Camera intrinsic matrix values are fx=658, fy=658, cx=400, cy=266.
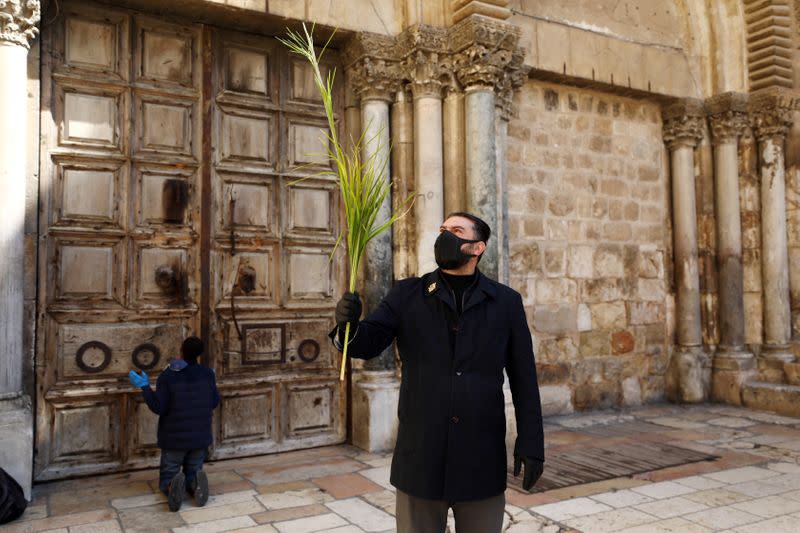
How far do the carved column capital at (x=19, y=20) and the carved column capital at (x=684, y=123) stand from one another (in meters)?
6.83

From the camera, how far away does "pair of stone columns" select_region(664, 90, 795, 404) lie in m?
7.89

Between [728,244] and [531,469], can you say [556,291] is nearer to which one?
[728,244]

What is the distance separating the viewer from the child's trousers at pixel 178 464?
423 cm

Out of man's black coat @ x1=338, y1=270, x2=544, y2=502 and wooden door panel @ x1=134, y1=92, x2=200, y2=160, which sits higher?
wooden door panel @ x1=134, y1=92, x2=200, y2=160

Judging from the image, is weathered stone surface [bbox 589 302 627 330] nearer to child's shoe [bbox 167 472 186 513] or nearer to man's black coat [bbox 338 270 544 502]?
child's shoe [bbox 167 472 186 513]

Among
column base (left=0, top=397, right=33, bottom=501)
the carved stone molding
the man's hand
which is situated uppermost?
the carved stone molding

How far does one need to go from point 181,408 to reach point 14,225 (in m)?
1.63

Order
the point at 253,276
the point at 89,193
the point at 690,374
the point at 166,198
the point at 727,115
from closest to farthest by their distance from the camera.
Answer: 1. the point at 89,193
2. the point at 166,198
3. the point at 253,276
4. the point at 690,374
5. the point at 727,115

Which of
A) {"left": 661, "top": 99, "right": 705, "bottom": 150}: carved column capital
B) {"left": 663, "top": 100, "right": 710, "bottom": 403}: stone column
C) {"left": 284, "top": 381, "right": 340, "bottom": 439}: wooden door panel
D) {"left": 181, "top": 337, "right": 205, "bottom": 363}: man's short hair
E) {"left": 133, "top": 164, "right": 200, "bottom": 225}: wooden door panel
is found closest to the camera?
{"left": 181, "top": 337, "right": 205, "bottom": 363}: man's short hair

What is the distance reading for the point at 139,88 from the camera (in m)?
5.21

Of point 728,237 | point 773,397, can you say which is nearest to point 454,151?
point 728,237

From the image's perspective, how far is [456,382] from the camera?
2.44 m

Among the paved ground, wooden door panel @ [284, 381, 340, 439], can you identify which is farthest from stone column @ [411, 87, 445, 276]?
the paved ground

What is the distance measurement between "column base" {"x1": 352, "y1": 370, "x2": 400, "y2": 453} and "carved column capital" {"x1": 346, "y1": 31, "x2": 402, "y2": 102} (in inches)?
98.8
